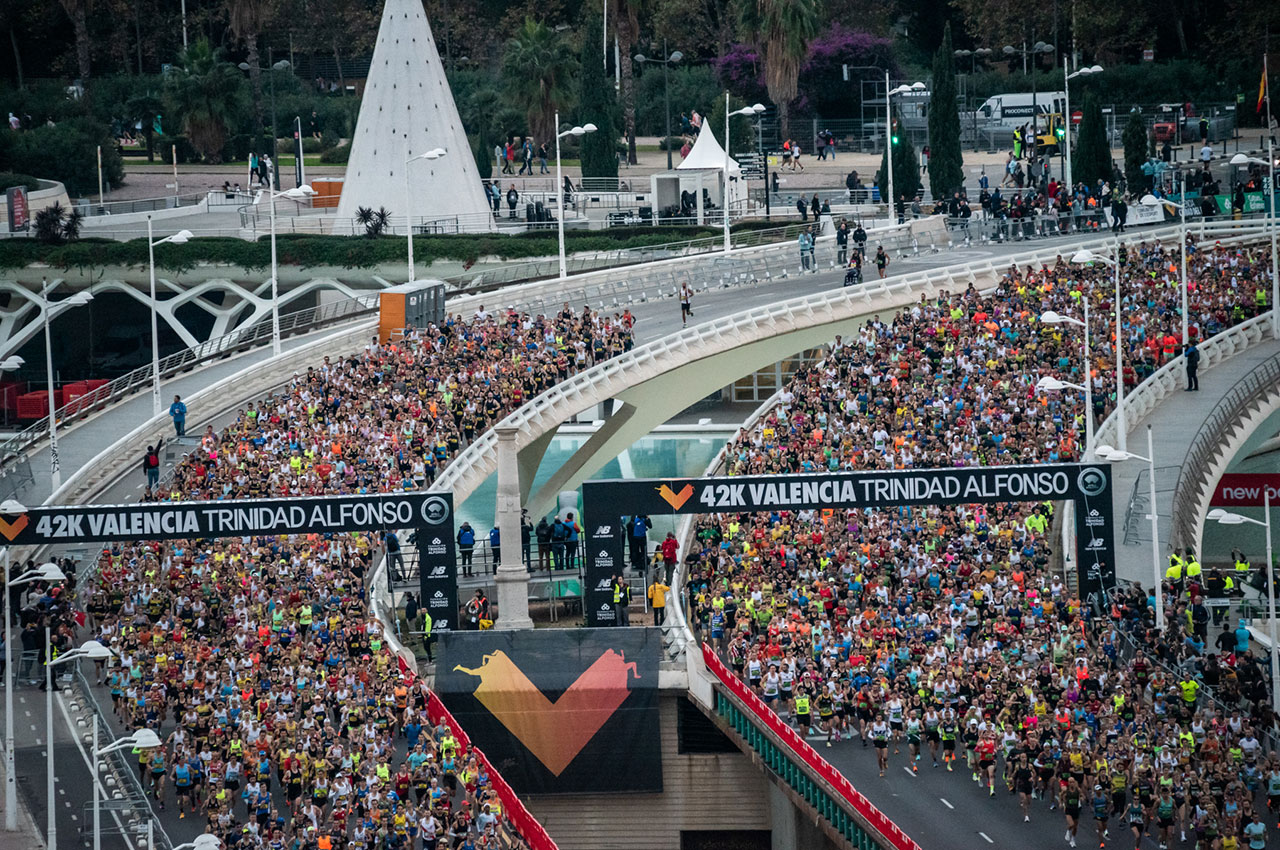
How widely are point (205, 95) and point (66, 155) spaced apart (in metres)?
5.99

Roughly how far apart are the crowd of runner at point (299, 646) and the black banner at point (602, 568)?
13.8 ft

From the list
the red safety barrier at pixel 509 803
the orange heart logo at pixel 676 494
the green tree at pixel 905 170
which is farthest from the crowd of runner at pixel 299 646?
the green tree at pixel 905 170

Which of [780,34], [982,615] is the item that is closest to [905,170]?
[780,34]

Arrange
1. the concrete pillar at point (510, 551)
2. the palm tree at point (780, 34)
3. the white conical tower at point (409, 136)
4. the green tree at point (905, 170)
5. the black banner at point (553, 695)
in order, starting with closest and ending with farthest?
the black banner at point (553, 695)
the concrete pillar at point (510, 551)
the green tree at point (905, 170)
the white conical tower at point (409, 136)
the palm tree at point (780, 34)

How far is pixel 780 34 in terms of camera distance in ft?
265

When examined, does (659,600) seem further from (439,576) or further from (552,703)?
(439,576)

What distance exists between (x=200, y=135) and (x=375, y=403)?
4337 centimetres

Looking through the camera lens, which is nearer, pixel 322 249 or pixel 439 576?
pixel 439 576

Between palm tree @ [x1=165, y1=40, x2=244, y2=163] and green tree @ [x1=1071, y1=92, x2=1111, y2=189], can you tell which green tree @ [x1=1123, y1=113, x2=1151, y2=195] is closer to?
green tree @ [x1=1071, y1=92, x2=1111, y2=189]

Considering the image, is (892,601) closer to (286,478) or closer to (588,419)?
(286,478)

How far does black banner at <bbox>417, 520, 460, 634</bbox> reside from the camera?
38219mm

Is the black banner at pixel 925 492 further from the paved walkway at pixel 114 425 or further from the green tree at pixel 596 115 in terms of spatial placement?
the green tree at pixel 596 115

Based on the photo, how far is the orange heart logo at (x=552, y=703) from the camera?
38438 mm

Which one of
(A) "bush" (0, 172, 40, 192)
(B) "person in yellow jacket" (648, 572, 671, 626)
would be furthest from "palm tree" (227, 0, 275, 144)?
(B) "person in yellow jacket" (648, 572, 671, 626)
